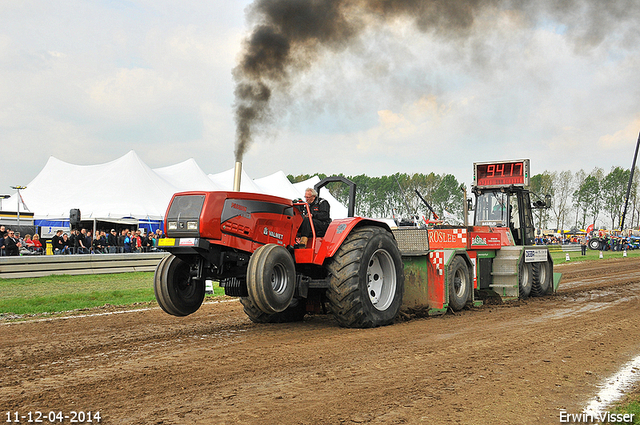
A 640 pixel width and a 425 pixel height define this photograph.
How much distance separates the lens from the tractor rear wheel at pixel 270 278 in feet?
18.9

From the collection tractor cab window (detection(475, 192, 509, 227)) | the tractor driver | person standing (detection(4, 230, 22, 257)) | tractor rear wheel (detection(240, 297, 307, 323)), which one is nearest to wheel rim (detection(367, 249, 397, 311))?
the tractor driver

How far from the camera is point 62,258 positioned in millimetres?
15500

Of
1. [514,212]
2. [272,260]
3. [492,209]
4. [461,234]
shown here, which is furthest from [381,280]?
[514,212]

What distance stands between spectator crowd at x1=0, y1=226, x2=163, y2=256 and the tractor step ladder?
983 cm

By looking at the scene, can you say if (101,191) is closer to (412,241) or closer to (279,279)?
(412,241)

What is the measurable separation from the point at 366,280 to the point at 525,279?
6.22 m

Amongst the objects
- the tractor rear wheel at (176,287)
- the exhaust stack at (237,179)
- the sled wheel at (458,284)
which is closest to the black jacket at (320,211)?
the exhaust stack at (237,179)

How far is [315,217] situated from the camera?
7.10 m

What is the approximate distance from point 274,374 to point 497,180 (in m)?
9.10

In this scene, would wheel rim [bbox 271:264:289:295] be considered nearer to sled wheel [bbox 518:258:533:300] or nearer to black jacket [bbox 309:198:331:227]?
black jacket [bbox 309:198:331:227]

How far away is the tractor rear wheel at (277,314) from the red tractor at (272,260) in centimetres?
2

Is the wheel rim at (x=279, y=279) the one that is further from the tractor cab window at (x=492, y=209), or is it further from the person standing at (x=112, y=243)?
the person standing at (x=112, y=243)

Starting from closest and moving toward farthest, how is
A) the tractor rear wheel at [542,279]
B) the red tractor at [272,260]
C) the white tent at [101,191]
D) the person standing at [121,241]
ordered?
the red tractor at [272,260] < the tractor rear wheel at [542,279] < the person standing at [121,241] < the white tent at [101,191]

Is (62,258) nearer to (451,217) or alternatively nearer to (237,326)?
(237,326)
